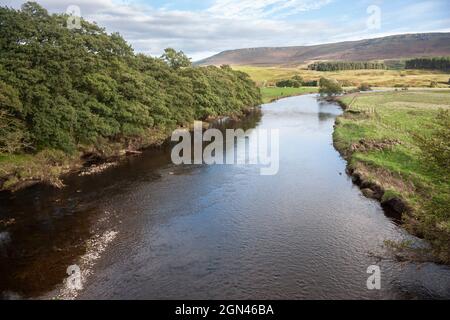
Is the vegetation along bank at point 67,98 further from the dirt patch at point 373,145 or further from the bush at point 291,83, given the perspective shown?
the bush at point 291,83

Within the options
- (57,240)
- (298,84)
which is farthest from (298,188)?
(298,84)

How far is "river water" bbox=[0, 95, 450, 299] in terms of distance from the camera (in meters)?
21.2

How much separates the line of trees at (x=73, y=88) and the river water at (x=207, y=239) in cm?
616

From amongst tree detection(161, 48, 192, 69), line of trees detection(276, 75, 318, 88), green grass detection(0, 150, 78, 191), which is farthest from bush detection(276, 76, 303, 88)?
green grass detection(0, 150, 78, 191)

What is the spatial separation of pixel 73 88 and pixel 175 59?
33373 mm

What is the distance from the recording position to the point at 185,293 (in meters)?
20.6

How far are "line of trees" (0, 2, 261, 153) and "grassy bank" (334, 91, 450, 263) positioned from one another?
28.5m

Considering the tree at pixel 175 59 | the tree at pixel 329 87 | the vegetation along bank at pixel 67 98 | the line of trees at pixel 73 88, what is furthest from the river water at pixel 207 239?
the tree at pixel 329 87

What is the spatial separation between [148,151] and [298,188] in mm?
26102

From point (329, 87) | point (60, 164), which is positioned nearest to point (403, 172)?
point (60, 164)

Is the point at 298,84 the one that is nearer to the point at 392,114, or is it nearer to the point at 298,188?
the point at 392,114

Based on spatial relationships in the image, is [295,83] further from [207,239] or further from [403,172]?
[207,239]

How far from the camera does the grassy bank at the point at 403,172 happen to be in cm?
2019

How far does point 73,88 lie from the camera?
45.3 meters
